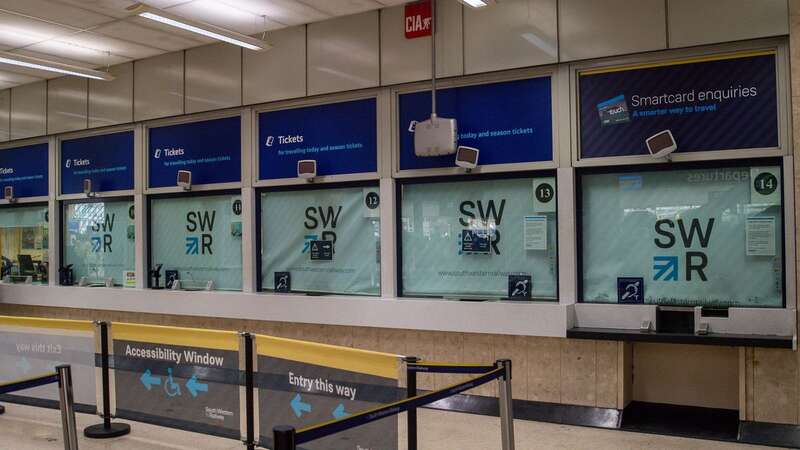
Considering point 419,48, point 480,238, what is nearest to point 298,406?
point 480,238

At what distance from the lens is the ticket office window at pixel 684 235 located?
210 inches

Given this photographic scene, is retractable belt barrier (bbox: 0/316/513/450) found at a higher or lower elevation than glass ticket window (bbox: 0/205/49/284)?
lower

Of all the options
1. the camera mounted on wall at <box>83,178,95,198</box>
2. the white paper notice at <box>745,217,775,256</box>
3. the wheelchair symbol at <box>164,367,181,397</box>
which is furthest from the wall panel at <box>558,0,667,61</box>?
the camera mounted on wall at <box>83,178,95,198</box>

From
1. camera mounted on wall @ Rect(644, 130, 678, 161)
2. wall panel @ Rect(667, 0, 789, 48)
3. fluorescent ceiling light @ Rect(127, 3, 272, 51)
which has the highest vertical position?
fluorescent ceiling light @ Rect(127, 3, 272, 51)

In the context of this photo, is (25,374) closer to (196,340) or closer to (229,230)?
(196,340)

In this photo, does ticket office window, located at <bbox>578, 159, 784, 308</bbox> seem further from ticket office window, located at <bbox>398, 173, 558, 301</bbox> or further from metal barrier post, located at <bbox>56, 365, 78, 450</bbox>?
metal barrier post, located at <bbox>56, 365, 78, 450</bbox>

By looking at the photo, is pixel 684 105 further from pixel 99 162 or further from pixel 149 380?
pixel 99 162

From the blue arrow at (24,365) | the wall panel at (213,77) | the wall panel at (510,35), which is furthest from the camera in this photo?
the wall panel at (213,77)

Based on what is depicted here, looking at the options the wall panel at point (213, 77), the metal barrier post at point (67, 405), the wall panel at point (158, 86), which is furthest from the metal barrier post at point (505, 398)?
the wall panel at point (158, 86)

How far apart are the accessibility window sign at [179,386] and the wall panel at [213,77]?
3.42 meters

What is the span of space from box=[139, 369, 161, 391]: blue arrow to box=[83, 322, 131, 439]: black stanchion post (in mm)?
418

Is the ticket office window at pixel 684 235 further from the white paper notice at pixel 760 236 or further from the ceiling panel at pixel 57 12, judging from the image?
the ceiling panel at pixel 57 12

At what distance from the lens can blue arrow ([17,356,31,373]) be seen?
581 cm

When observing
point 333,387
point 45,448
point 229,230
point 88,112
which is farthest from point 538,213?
point 88,112
